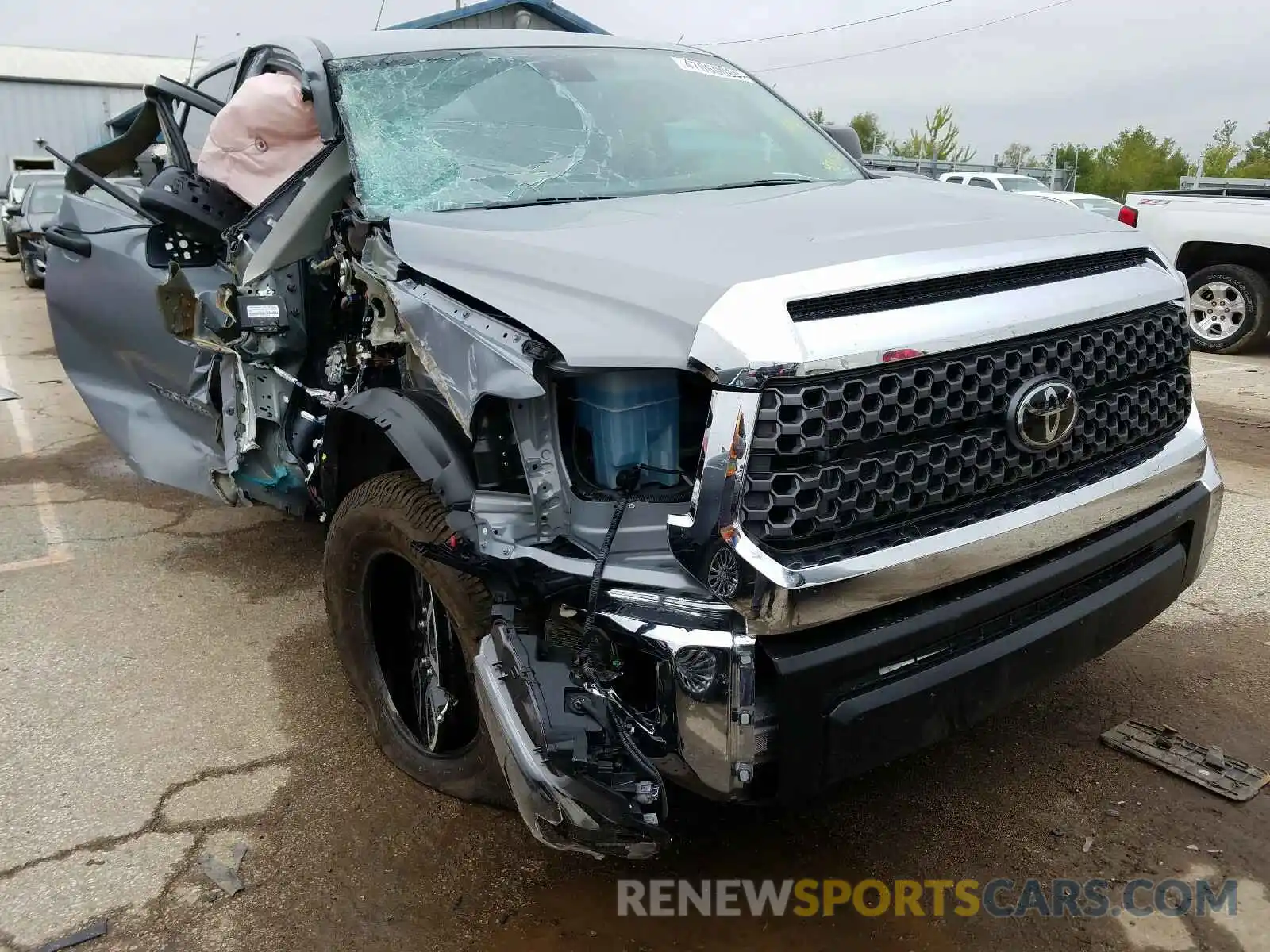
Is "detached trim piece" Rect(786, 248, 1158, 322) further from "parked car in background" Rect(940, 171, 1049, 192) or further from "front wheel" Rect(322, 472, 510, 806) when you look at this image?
"parked car in background" Rect(940, 171, 1049, 192)

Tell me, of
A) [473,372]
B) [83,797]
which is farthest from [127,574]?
[473,372]

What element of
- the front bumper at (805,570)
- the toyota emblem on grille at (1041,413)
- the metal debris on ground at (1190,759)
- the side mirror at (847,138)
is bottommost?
the metal debris on ground at (1190,759)

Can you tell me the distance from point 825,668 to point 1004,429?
0.70 m

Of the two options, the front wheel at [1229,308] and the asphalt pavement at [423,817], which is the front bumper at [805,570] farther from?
the front wheel at [1229,308]

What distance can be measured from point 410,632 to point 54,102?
3274cm

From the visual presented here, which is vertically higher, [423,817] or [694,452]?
[694,452]

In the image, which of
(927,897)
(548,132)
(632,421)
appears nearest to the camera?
(632,421)

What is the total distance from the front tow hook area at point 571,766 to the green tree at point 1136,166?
5534cm

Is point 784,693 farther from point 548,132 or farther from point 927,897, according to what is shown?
point 548,132

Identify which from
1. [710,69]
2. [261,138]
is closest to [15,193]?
[261,138]

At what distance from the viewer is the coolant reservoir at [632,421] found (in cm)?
208

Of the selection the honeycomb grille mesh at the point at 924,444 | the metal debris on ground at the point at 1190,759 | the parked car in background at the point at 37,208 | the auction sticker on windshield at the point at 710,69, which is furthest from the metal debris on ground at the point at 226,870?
the parked car in background at the point at 37,208

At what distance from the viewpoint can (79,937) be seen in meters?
2.35

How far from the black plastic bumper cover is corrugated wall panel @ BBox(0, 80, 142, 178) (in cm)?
3143
